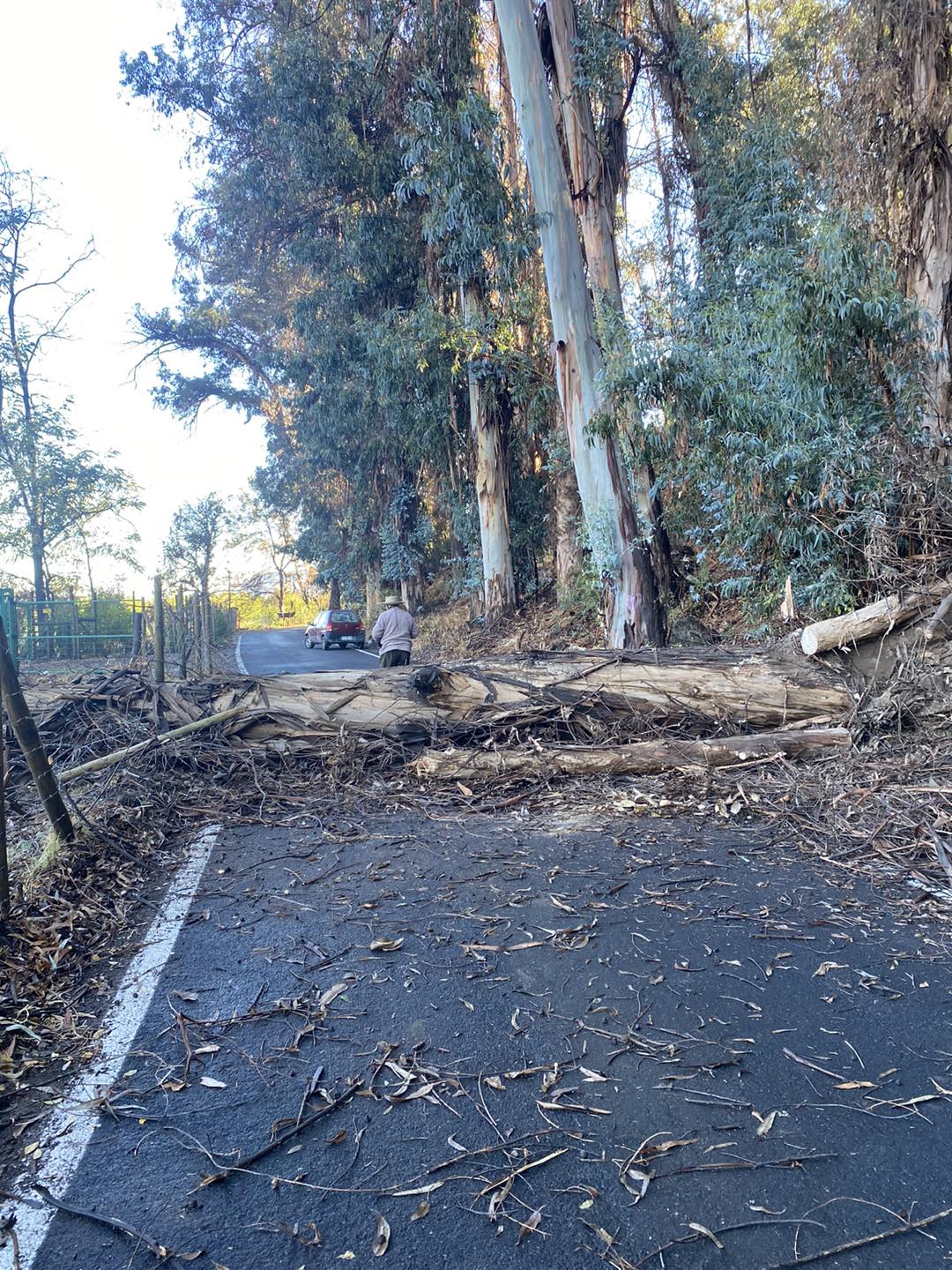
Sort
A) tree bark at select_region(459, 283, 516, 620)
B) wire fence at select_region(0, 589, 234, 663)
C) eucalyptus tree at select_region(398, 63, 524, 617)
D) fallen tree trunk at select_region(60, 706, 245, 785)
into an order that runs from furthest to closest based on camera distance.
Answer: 1. wire fence at select_region(0, 589, 234, 663)
2. tree bark at select_region(459, 283, 516, 620)
3. eucalyptus tree at select_region(398, 63, 524, 617)
4. fallen tree trunk at select_region(60, 706, 245, 785)

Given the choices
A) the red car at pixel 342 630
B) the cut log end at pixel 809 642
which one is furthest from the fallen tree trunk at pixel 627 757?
the red car at pixel 342 630

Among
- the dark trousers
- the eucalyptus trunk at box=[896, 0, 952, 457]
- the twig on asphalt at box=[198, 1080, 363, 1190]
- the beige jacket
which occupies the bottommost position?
the twig on asphalt at box=[198, 1080, 363, 1190]

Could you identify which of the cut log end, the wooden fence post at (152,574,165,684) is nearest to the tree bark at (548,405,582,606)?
the wooden fence post at (152,574,165,684)

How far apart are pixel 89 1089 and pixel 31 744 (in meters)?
2.27

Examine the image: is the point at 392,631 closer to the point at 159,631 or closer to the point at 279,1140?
the point at 159,631

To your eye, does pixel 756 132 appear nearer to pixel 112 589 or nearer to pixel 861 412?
pixel 861 412

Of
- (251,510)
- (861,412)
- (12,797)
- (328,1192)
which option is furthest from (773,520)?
(251,510)

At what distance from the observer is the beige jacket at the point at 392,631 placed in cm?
1230

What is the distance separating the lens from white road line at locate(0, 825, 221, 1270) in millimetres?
2365

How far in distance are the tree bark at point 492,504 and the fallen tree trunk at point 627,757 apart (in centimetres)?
1376

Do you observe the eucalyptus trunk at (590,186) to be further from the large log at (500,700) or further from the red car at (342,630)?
the red car at (342,630)

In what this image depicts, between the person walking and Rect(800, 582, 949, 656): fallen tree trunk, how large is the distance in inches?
241

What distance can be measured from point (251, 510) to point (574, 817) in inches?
2958

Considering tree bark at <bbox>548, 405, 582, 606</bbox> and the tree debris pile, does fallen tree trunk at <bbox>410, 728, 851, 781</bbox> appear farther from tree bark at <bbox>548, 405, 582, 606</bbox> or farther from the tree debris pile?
tree bark at <bbox>548, 405, 582, 606</bbox>
